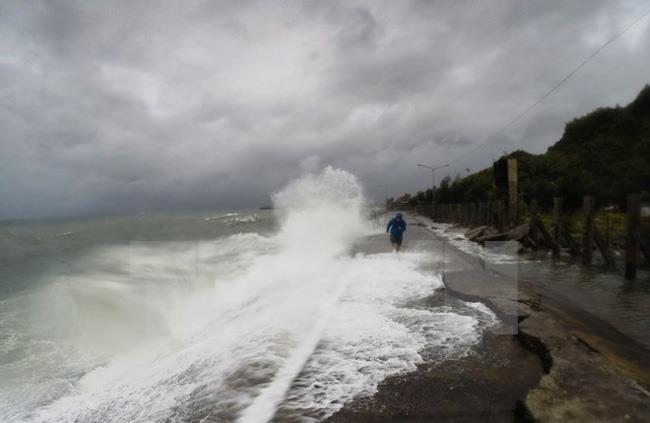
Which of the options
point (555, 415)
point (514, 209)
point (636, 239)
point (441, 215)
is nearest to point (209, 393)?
point (555, 415)

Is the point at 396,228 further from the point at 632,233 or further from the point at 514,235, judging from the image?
the point at 632,233

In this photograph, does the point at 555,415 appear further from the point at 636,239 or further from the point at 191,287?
the point at 191,287

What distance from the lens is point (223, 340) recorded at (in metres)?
5.76

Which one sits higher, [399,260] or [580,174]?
[580,174]

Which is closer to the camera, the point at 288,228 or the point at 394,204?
the point at 288,228

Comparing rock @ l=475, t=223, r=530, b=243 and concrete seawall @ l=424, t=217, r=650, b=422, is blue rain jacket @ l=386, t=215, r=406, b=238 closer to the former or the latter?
rock @ l=475, t=223, r=530, b=243

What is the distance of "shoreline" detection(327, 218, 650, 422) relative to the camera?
326 centimetres

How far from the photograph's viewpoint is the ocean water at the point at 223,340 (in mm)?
3994

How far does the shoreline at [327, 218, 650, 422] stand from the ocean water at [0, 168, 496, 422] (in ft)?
0.98

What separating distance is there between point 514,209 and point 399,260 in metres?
11.7

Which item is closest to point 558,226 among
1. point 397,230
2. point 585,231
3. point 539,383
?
point 585,231

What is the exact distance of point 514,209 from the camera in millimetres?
21516

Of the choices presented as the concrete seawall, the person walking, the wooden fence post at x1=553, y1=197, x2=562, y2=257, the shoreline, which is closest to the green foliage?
the wooden fence post at x1=553, y1=197, x2=562, y2=257

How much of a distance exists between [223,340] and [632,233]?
10592mm
